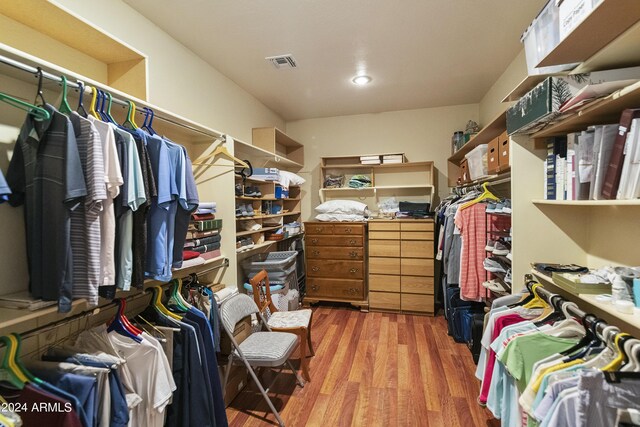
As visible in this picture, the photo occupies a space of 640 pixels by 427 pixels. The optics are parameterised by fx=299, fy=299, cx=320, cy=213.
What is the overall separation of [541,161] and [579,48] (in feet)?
2.61

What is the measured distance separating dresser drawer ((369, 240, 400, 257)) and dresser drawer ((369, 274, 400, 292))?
0.27m

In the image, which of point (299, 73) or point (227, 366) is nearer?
point (227, 366)

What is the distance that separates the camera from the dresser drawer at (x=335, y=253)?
12.5 ft

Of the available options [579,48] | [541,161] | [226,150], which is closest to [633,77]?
[579,48]

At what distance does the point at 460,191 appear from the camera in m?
3.68

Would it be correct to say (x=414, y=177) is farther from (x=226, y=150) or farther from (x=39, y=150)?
(x=39, y=150)

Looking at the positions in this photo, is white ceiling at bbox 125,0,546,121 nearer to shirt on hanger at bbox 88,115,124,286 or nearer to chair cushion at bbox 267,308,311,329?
shirt on hanger at bbox 88,115,124,286

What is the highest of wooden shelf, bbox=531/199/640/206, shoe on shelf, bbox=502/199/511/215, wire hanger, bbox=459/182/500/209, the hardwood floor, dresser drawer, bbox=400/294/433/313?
wire hanger, bbox=459/182/500/209

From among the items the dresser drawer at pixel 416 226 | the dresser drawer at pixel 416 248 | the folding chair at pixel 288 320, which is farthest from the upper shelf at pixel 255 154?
the dresser drawer at pixel 416 248

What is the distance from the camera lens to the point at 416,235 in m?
3.62

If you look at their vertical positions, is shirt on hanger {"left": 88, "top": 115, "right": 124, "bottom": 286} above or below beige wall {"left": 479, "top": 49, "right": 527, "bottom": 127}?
below

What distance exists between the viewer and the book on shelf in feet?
3.57

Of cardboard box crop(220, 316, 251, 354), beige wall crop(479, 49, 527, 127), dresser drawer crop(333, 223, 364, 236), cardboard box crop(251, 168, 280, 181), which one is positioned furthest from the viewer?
dresser drawer crop(333, 223, 364, 236)

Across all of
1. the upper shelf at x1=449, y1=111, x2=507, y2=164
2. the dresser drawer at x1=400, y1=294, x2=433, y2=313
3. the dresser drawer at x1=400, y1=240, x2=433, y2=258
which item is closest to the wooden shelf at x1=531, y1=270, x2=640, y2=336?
the upper shelf at x1=449, y1=111, x2=507, y2=164
